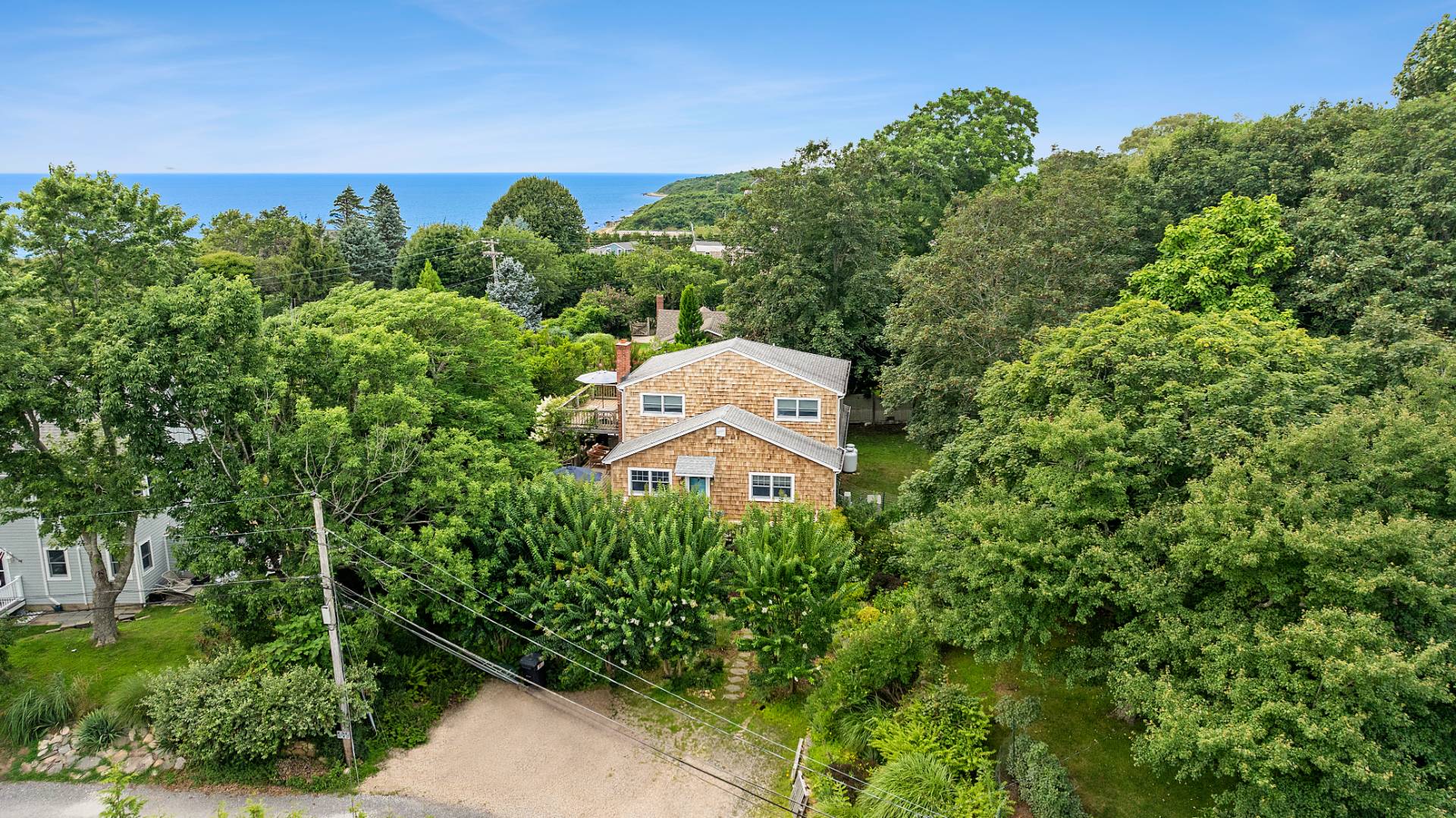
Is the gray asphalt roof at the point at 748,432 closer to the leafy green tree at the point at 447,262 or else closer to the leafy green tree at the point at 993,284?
the leafy green tree at the point at 993,284

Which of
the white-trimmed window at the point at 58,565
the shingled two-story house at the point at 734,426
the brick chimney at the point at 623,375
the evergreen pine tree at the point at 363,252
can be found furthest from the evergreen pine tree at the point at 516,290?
the white-trimmed window at the point at 58,565

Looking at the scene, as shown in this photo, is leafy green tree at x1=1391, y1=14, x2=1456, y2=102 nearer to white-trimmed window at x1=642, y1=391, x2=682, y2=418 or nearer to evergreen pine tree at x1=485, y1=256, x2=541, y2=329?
white-trimmed window at x1=642, y1=391, x2=682, y2=418

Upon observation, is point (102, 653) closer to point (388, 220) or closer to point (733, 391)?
point (733, 391)

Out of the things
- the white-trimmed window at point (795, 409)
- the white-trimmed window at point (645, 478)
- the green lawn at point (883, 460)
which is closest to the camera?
the white-trimmed window at point (645, 478)

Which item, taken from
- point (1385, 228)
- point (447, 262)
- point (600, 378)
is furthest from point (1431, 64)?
point (447, 262)

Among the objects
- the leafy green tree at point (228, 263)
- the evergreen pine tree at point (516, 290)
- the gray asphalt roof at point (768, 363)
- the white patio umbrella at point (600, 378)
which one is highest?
the leafy green tree at point (228, 263)

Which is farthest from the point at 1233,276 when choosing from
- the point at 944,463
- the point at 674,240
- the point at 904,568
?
the point at 674,240
